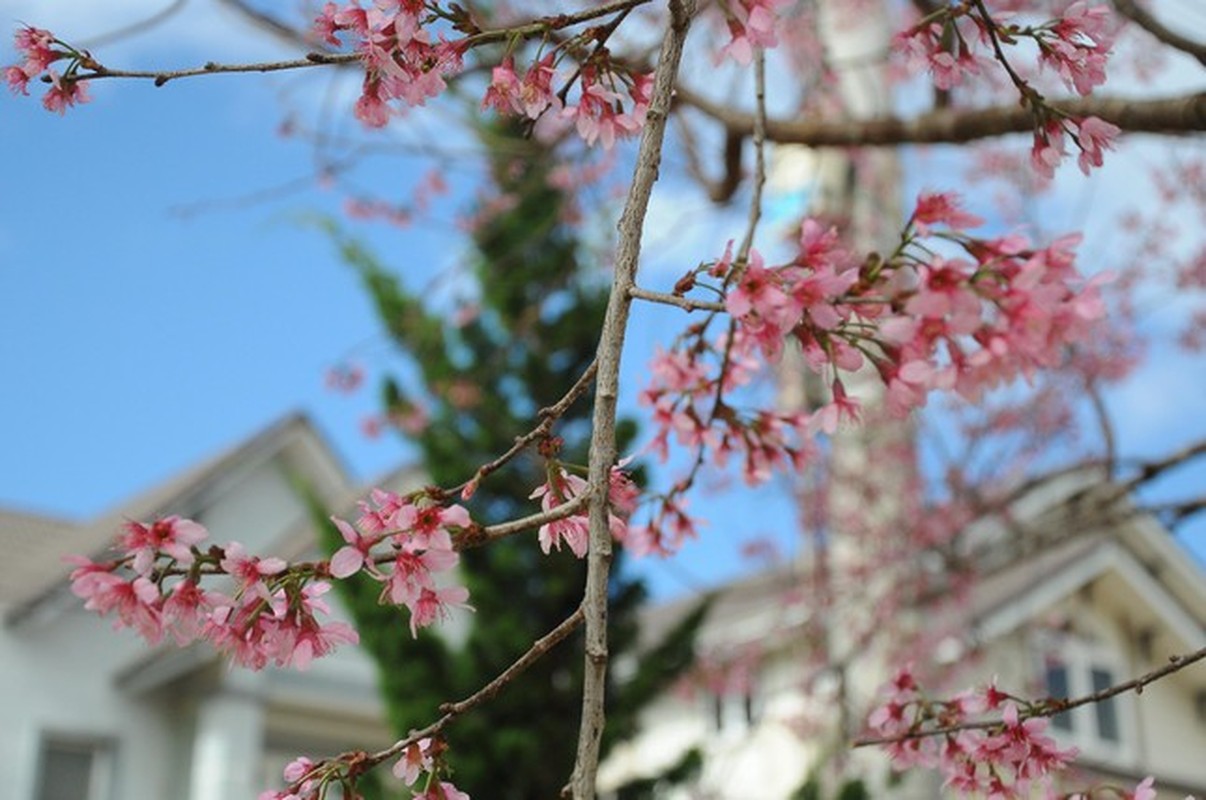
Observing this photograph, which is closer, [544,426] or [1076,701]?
[544,426]

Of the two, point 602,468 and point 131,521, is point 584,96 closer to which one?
point 602,468

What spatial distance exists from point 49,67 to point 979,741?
1.44m

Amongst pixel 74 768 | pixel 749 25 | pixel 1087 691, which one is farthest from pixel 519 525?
pixel 1087 691

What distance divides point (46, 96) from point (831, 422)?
103 cm

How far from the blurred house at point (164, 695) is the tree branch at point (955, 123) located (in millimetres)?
6315

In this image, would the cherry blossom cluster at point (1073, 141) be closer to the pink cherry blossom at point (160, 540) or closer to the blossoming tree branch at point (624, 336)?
the blossoming tree branch at point (624, 336)

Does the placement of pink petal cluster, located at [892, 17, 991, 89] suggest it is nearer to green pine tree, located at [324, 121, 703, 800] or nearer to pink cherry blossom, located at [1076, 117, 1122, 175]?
pink cherry blossom, located at [1076, 117, 1122, 175]

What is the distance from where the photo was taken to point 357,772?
162 cm

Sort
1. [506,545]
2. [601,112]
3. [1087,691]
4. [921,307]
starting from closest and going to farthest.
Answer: [921,307], [601,112], [506,545], [1087,691]

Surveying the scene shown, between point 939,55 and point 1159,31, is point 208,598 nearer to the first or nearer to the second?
point 939,55

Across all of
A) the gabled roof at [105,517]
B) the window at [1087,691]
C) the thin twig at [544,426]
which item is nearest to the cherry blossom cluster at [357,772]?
the thin twig at [544,426]

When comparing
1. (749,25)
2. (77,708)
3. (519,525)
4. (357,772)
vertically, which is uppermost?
(77,708)

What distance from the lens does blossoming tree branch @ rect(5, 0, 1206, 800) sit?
Answer: 4.56 ft

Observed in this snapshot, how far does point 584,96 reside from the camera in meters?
1.86
